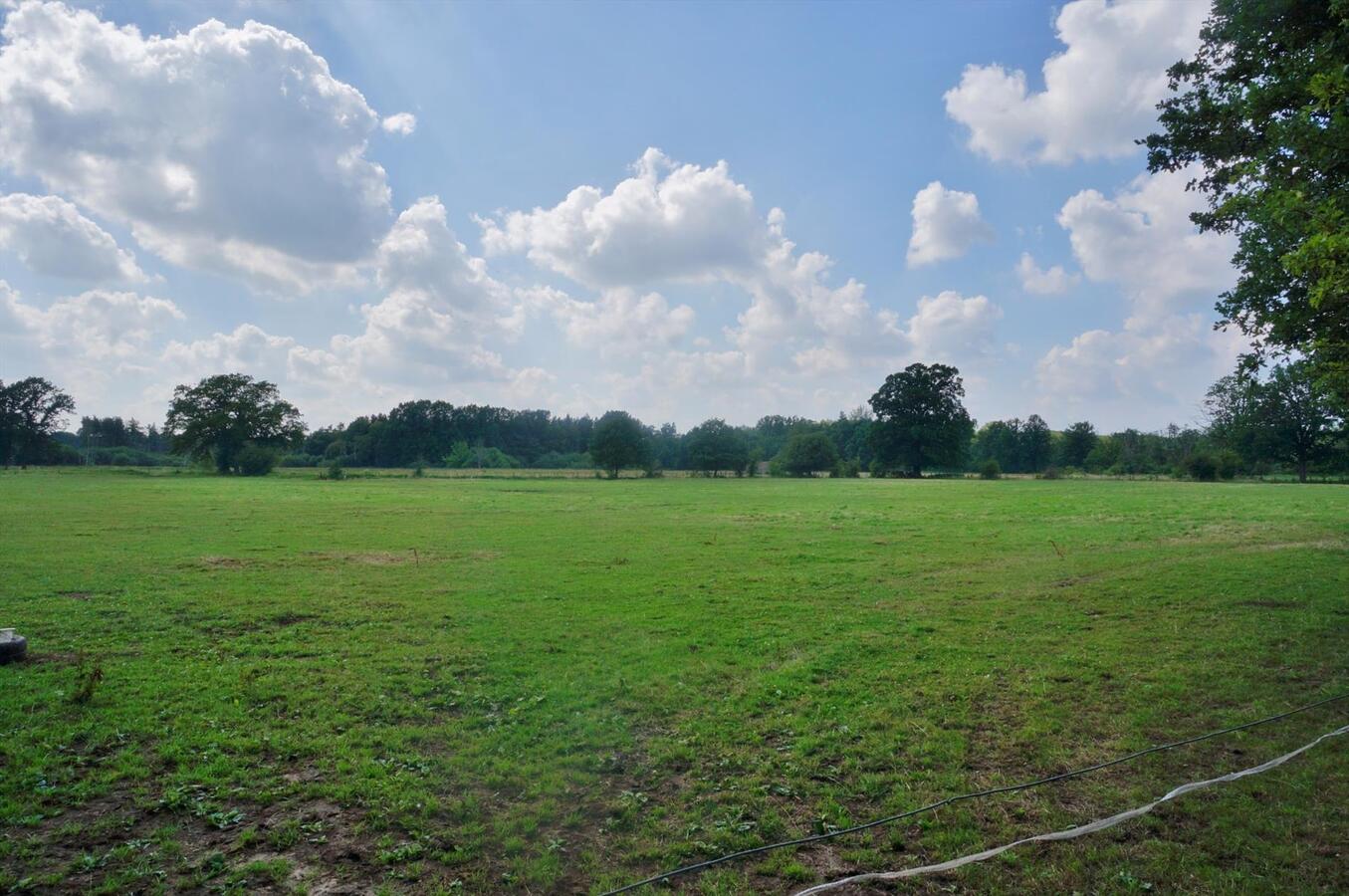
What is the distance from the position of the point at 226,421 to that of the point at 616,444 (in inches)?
2382

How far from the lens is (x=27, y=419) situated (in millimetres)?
121312

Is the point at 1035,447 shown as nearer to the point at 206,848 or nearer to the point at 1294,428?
the point at 1294,428

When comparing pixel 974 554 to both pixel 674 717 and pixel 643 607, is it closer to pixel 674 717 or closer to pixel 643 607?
pixel 643 607

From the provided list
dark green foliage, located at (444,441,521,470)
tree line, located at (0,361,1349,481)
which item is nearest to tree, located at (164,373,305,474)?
tree line, located at (0,361,1349,481)

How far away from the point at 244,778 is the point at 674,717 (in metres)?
4.38

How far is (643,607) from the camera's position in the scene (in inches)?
562

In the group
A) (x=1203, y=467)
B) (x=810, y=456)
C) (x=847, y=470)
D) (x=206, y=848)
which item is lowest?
(x=206, y=848)

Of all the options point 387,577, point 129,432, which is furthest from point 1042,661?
point 129,432

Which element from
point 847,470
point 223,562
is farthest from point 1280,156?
point 847,470

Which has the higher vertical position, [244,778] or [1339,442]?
[1339,442]

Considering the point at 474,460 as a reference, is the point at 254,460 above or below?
below

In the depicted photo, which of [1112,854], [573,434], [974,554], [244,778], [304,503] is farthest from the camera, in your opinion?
[573,434]

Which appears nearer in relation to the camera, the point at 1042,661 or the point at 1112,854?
the point at 1112,854

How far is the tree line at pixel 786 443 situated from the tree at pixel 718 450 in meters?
0.25
